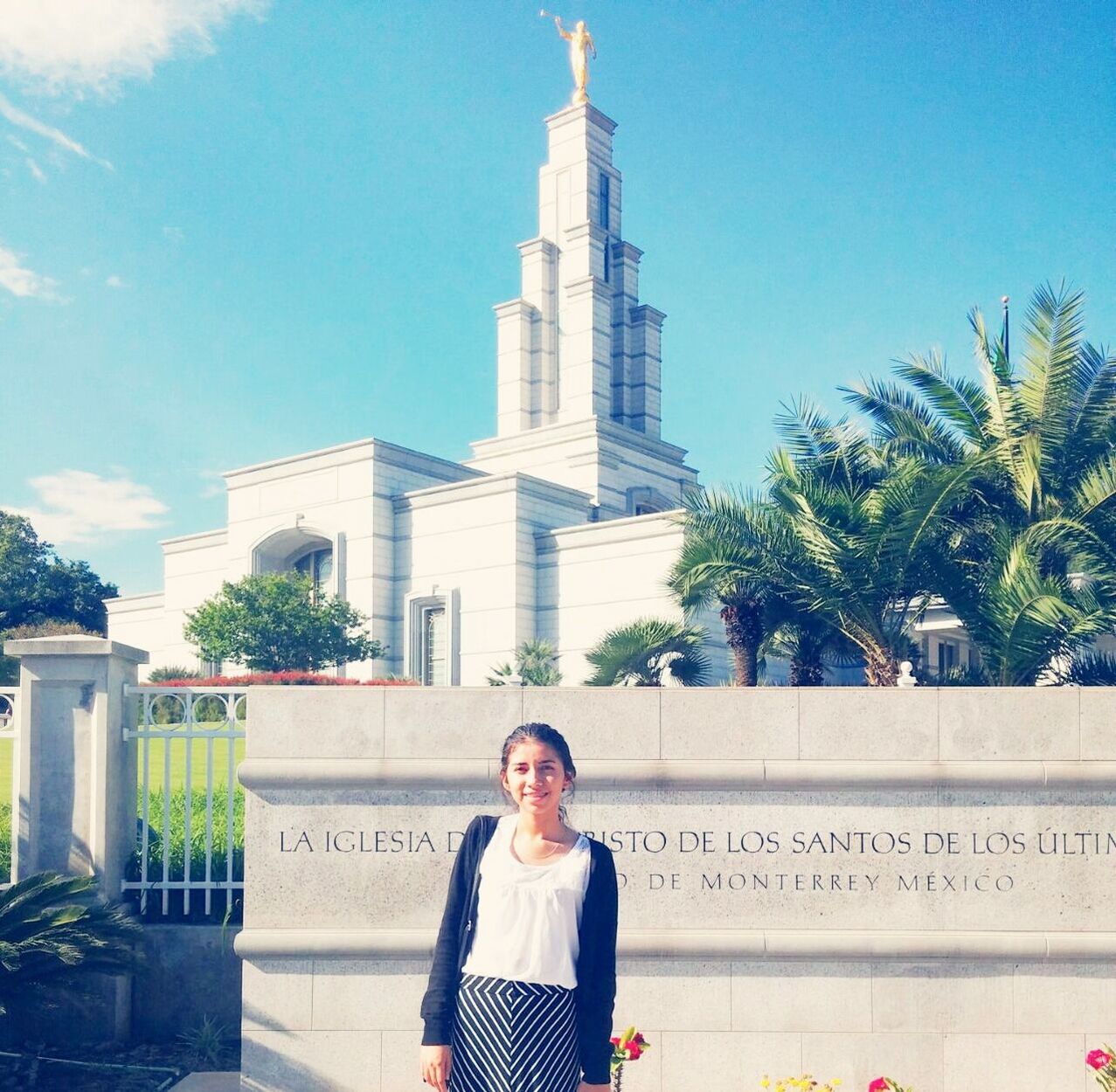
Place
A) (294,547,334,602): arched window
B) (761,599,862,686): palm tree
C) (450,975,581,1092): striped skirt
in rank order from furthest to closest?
(294,547,334,602): arched window, (761,599,862,686): palm tree, (450,975,581,1092): striped skirt

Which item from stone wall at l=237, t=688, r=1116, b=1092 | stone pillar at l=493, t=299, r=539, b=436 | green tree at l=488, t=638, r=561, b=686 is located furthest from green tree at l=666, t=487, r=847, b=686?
stone pillar at l=493, t=299, r=539, b=436

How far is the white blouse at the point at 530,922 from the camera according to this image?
314 cm

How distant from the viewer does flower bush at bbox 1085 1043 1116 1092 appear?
488 centimetres

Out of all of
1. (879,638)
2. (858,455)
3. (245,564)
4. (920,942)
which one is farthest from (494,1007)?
(245,564)

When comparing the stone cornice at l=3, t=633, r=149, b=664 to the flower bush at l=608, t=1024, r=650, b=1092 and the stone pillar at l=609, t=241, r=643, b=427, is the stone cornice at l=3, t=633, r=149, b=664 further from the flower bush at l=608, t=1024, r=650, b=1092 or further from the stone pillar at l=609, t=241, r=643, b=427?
the stone pillar at l=609, t=241, r=643, b=427

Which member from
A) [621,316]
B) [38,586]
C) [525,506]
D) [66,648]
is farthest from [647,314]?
[66,648]

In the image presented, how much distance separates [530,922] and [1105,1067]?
331 cm

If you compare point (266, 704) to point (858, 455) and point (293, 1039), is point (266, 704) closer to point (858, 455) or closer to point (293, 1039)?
point (293, 1039)

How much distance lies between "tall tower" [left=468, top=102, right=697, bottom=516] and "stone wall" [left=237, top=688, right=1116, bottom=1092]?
36526 mm

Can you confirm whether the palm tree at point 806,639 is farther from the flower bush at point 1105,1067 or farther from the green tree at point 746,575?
the flower bush at point 1105,1067

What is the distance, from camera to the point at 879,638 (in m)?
11.5

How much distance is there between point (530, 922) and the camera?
315cm

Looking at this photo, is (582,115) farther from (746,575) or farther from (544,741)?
(544,741)

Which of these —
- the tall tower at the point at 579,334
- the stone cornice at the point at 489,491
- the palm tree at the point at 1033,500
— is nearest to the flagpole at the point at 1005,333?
the palm tree at the point at 1033,500
